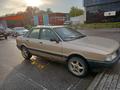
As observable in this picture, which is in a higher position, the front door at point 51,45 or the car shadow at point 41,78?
the front door at point 51,45

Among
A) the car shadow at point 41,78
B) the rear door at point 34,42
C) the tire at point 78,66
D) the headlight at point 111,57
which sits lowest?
the car shadow at point 41,78

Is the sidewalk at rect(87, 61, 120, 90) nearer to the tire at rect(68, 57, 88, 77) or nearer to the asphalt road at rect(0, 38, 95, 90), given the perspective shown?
the asphalt road at rect(0, 38, 95, 90)

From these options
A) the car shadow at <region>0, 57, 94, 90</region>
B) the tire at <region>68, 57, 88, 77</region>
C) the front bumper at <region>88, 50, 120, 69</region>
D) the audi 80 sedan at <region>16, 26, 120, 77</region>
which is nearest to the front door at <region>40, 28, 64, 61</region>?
the audi 80 sedan at <region>16, 26, 120, 77</region>

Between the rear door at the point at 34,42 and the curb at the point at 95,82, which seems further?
the rear door at the point at 34,42

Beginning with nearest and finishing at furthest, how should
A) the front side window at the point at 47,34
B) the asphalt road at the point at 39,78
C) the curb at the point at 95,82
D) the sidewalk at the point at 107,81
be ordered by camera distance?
the sidewalk at the point at 107,81, the curb at the point at 95,82, the asphalt road at the point at 39,78, the front side window at the point at 47,34

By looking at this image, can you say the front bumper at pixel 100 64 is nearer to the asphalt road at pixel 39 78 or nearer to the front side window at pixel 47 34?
the asphalt road at pixel 39 78

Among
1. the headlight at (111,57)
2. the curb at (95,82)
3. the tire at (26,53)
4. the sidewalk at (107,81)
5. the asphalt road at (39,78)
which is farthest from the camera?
the tire at (26,53)

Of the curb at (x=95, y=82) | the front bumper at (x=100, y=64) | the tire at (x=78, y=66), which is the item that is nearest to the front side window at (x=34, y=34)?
the tire at (x=78, y=66)

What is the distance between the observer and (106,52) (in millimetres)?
3627

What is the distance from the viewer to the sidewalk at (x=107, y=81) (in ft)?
10.8

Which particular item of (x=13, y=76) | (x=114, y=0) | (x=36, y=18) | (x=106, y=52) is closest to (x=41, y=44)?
(x=13, y=76)

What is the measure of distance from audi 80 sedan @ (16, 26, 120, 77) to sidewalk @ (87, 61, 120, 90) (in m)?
0.38

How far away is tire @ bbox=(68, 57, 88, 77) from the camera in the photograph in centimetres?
406

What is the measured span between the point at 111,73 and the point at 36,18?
4124 cm
